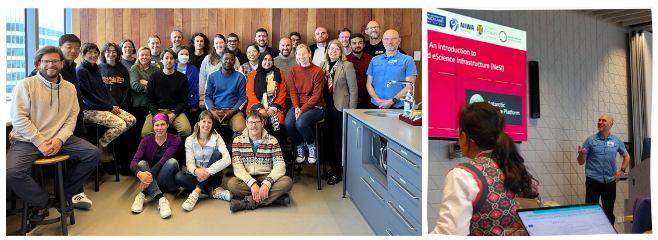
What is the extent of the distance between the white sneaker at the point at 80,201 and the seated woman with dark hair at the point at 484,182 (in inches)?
93.0

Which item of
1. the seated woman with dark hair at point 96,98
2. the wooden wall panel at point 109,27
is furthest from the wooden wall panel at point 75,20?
the seated woman with dark hair at point 96,98

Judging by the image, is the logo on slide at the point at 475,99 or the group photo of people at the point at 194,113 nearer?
the logo on slide at the point at 475,99

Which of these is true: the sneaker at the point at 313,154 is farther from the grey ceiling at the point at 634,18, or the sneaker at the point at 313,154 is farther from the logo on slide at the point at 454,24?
the grey ceiling at the point at 634,18

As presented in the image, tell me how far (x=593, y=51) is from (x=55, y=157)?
2.73 meters

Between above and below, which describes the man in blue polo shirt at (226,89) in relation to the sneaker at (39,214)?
above

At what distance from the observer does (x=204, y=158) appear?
343cm

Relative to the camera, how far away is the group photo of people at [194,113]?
2.73 metres

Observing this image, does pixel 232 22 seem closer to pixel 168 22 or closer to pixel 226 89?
pixel 168 22

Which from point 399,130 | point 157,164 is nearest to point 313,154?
point 157,164

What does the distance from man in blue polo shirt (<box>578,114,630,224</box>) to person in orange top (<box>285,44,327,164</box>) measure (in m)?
2.25

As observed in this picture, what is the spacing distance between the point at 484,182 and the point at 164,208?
2160 millimetres

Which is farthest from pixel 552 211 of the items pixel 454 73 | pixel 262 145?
pixel 262 145

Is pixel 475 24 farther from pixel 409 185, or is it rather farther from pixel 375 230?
pixel 375 230

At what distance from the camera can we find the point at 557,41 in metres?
1.90
